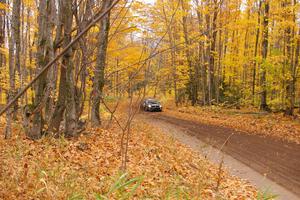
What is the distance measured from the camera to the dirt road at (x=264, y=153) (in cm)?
731

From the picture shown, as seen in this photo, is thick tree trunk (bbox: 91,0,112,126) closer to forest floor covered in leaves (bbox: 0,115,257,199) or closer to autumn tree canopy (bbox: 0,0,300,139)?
autumn tree canopy (bbox: 0,0,300,139)

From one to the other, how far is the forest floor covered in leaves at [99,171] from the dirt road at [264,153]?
1.19 meters

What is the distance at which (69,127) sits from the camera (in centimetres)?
820

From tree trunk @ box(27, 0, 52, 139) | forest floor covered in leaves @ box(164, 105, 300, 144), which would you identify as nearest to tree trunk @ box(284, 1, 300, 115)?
forest floor covered in leaves @ box(164, 105, 300, 144)

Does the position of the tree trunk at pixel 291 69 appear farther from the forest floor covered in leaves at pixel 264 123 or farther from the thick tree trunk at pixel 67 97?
the thick tree trunk at pixel 67 97

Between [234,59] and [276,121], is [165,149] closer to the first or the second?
[276,121]

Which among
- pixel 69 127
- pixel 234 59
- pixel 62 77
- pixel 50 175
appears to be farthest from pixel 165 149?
pixel 234 59

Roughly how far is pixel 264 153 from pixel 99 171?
6787mm

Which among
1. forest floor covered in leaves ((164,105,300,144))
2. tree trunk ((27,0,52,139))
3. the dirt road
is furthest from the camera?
forest floor covered in leaves ((164,105,300,144))

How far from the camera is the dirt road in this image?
288 inches

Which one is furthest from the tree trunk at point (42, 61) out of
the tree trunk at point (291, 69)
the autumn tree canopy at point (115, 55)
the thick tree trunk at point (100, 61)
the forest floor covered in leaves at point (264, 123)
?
the tree trunk at point (291, 69)

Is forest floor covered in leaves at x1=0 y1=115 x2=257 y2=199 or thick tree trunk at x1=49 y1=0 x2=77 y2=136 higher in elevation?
thick tree trunk at x1=49 y1=0 x2=77 y2=136

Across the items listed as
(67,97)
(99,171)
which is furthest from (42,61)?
(99,171)

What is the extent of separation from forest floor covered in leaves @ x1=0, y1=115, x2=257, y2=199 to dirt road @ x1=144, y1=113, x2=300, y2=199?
1188mm
